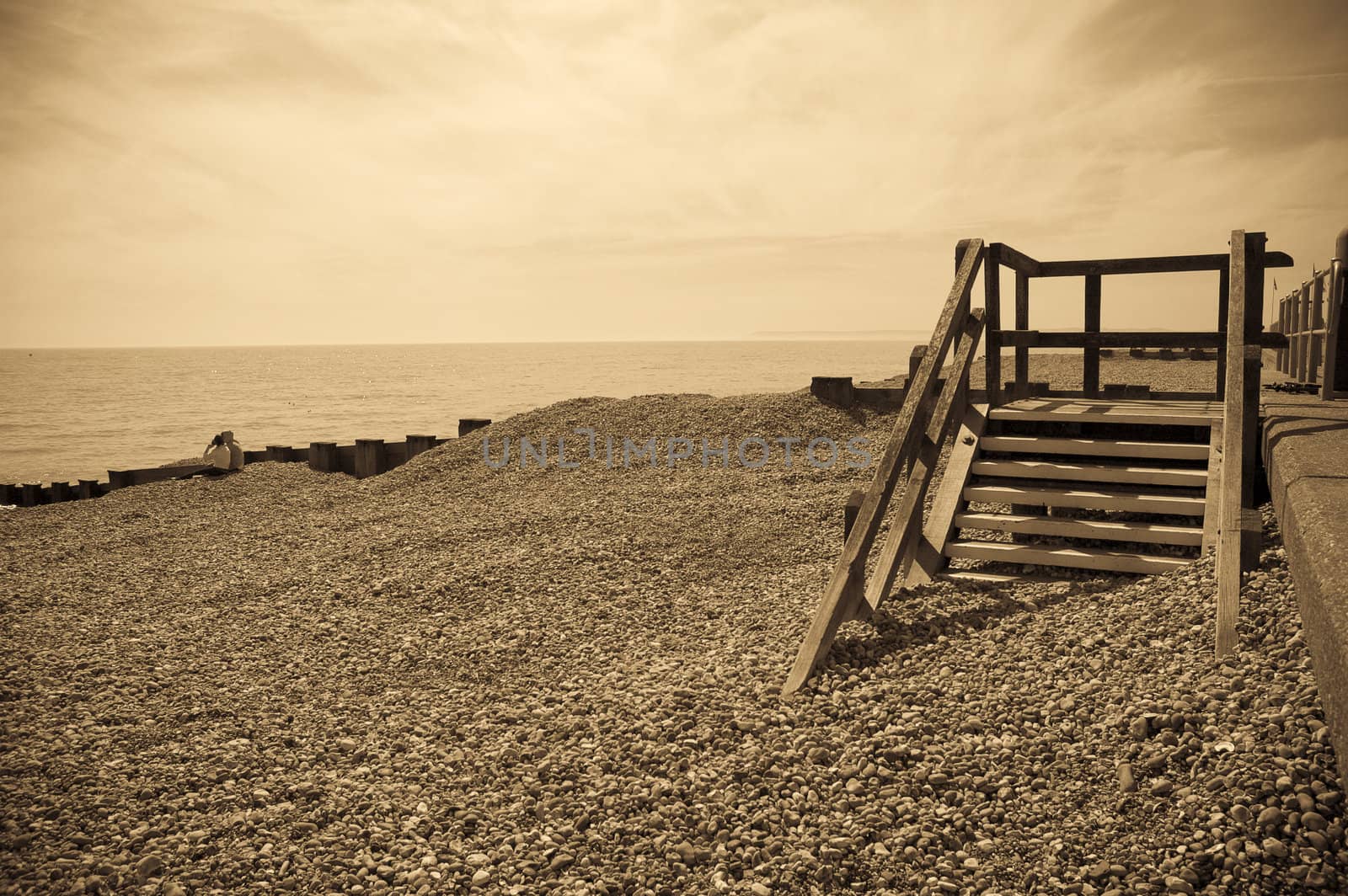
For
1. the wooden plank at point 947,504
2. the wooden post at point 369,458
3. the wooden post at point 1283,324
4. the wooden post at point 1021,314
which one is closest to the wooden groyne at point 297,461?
the wooden post at point 369,458

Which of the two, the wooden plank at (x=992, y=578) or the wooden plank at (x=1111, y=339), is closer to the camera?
the wooden plank at (x=992, y=578)

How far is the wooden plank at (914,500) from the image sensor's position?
5.74 m

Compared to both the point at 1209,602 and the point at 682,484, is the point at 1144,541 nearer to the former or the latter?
the point at 1209,602

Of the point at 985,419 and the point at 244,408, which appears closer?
the point at 985,419

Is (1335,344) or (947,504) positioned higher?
(1335,344)

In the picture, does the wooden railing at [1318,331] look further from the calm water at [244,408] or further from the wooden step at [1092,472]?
the calm water at [244,408]

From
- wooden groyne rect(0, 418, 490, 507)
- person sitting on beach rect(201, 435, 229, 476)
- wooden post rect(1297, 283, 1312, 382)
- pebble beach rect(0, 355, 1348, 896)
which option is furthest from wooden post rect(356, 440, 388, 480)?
wooden post rect(1297, 283, 1312, 382)

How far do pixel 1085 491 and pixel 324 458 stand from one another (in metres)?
14.0

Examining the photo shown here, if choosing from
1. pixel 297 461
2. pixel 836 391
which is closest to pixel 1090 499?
pixel 836 391

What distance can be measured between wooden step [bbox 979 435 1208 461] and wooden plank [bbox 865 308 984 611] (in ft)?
1.86

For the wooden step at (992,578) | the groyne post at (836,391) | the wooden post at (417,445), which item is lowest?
the wooden step at (992,578)

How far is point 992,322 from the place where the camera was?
7.27 metres

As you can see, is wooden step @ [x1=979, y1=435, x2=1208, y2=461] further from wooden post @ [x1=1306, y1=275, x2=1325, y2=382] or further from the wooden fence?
wooden post @ [x1=1306, y1=275, x2=1325, y2=382]

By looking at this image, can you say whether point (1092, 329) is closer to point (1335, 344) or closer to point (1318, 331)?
point (1335, 344)
